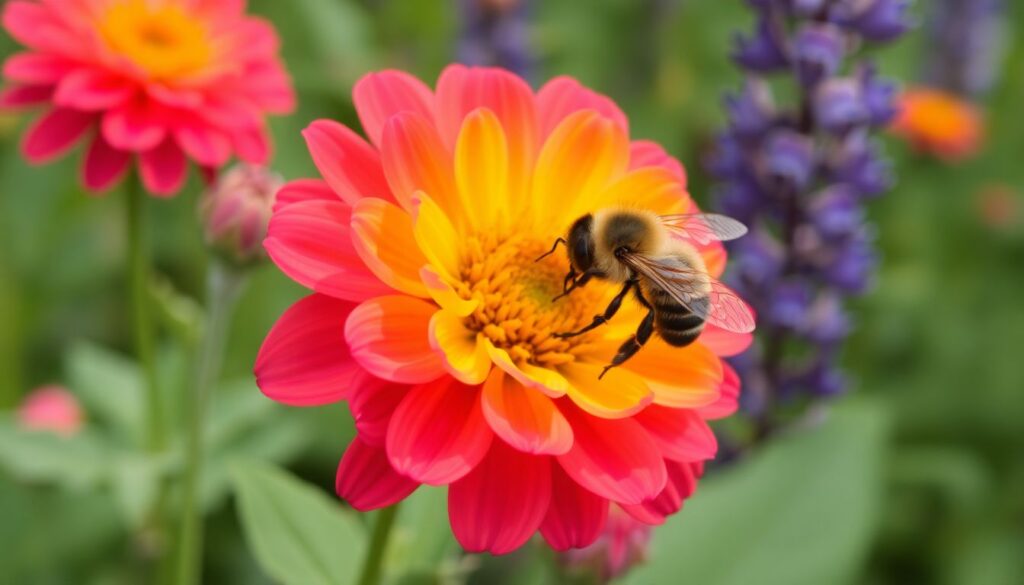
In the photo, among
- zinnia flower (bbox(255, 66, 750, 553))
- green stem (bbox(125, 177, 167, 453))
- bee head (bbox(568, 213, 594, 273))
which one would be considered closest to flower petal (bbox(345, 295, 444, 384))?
zinnia flower (bbox(255, 66, 750, 553))

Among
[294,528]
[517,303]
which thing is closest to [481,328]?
[517,303]

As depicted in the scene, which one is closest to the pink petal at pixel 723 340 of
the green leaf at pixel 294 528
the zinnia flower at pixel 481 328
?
the zinnia flower at pixel 481 328

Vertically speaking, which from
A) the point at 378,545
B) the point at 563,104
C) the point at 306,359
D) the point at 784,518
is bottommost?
the point at 784,518

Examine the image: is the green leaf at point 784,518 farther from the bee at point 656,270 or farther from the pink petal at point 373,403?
the pink petal at point 373,403

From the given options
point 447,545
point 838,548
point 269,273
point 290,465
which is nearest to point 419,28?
point 269,273

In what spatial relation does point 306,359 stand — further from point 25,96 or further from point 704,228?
point 25,96

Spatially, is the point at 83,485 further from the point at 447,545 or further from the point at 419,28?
the point at 419,28
